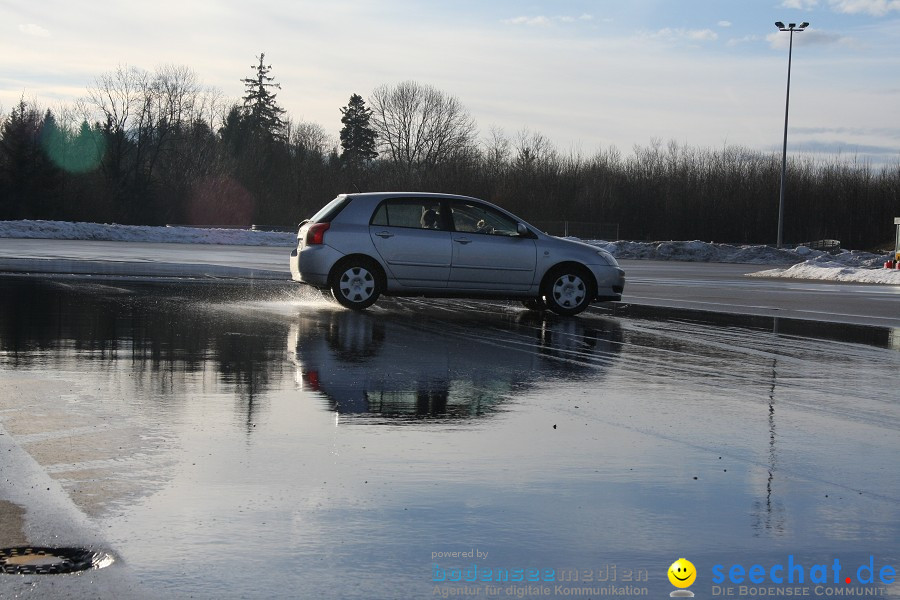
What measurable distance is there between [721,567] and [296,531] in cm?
185

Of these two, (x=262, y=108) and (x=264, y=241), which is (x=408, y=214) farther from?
(x=262, y=108)

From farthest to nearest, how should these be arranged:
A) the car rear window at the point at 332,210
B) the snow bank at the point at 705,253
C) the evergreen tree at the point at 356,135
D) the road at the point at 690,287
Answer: the evergreen tree at the point at 356,135
the snow bank at the point at 705,253
the road at the point at 690,287
the car rear window at the point at 332,210

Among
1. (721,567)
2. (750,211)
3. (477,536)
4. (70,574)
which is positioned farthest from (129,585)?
(750,211)

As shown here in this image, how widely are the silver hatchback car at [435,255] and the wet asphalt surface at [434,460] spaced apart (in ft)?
12.0

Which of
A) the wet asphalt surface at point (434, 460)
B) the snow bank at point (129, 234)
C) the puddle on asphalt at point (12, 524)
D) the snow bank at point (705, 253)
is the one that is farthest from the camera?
the snow bank at point (705, 253)

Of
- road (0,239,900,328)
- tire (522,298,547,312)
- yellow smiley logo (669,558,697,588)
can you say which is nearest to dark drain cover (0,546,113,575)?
yellow smiley logo (669,558,697,588)

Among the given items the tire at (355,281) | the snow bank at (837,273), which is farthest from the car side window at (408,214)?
the snow bank at (837,273)

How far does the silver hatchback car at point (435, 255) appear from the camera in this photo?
1681 cm

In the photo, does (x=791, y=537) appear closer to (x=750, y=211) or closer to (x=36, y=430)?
(x=36, y=430)

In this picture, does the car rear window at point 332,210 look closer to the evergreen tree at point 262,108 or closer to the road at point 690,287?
the road at point 690,287

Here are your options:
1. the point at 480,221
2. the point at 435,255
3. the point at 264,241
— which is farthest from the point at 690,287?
the point at 264,241

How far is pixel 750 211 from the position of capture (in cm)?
7756

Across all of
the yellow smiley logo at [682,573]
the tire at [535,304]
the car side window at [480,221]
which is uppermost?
the car side window at [480,221]

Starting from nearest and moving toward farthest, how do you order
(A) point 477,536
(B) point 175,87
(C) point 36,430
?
(A) point 477,536 → (C) point 36,430 → (B) point 175,87
